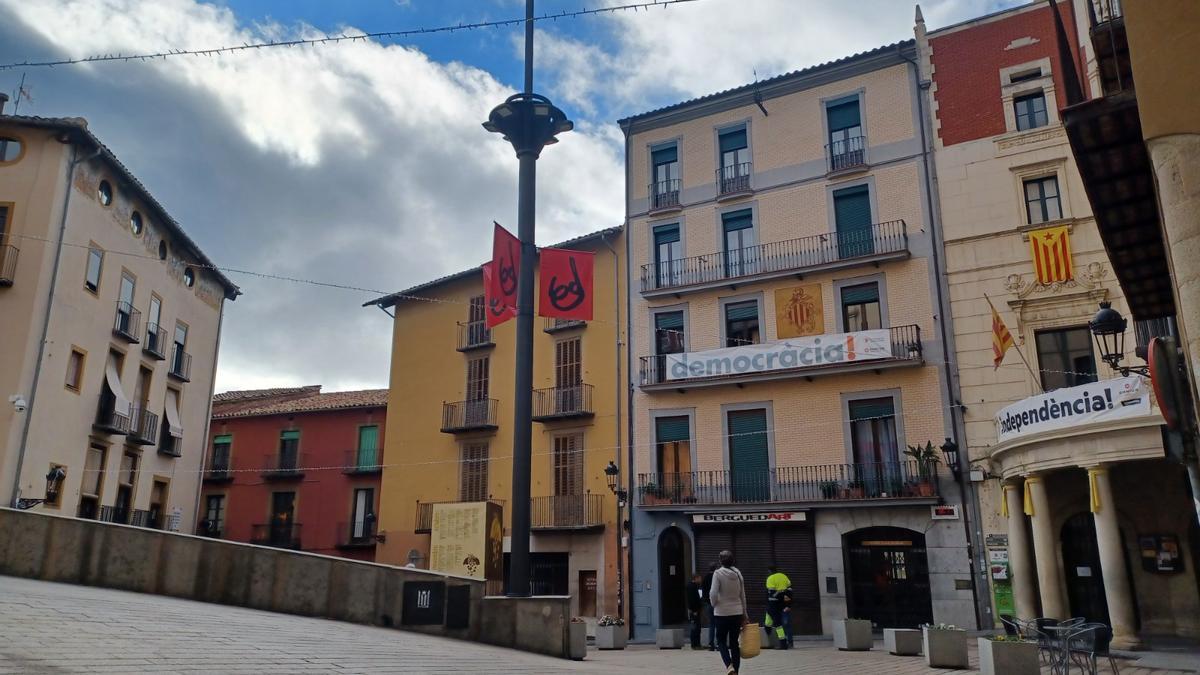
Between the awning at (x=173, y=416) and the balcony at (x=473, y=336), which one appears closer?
the balcony at (x=473, y=336)

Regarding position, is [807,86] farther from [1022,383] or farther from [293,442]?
[293,442]

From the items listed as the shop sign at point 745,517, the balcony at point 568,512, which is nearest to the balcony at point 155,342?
the balcony at point 568,512

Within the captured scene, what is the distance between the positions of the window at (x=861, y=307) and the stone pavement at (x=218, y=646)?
12843 millimetres

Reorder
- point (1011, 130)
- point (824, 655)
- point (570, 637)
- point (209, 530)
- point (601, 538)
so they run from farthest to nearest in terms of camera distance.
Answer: point (209, 530) < point (601, 538) < point (1011, 130) < point (824, 655) < point (570, 637)

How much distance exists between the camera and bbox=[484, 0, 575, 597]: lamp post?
1273cm

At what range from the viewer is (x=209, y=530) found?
39.3 metres

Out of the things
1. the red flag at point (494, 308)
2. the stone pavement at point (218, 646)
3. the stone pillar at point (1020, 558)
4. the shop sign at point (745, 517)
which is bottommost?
the stone pavement at point (218, 646)

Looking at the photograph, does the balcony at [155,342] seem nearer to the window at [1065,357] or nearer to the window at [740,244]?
the window at [740,244]

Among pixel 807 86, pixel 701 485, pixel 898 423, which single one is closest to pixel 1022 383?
pixel 898 423

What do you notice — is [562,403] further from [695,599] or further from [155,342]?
[155,342]

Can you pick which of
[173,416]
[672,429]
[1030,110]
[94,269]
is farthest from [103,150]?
[1030,110]

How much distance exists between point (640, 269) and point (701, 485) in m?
7.42

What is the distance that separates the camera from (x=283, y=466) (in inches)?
1540

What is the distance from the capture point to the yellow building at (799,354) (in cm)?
2394
